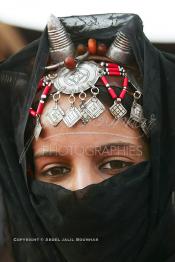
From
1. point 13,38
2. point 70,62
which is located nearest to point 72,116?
point 70,62

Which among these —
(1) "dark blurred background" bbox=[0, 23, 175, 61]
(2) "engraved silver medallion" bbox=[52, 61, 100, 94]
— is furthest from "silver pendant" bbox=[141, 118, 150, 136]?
(1) "dark blurred background" bbox=[0, 23, 175, 61]

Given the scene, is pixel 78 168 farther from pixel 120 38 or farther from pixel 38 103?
pixel 120 38

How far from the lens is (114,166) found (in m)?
1.08

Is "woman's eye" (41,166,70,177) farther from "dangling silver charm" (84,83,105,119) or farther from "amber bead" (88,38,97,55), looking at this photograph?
"amber bead" (88,38,97,55)

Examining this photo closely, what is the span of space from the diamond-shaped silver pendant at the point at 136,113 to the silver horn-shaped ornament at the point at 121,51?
10cm

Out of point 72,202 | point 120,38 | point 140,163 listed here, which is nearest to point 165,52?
point 120,38

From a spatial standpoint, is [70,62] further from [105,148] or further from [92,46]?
[105,148]

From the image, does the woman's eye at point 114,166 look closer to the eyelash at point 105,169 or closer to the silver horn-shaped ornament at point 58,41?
the eyelash at point 105,169

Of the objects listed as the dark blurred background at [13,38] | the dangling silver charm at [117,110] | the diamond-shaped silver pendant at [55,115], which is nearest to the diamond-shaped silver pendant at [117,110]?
the dangling silver charm at [117,110]

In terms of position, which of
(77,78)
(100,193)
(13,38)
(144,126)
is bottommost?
(100,193)

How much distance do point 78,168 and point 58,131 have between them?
86 mm

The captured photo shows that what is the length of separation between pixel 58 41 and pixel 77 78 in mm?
90

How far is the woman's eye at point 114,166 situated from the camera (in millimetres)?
1078

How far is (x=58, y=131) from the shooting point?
1087 mm
